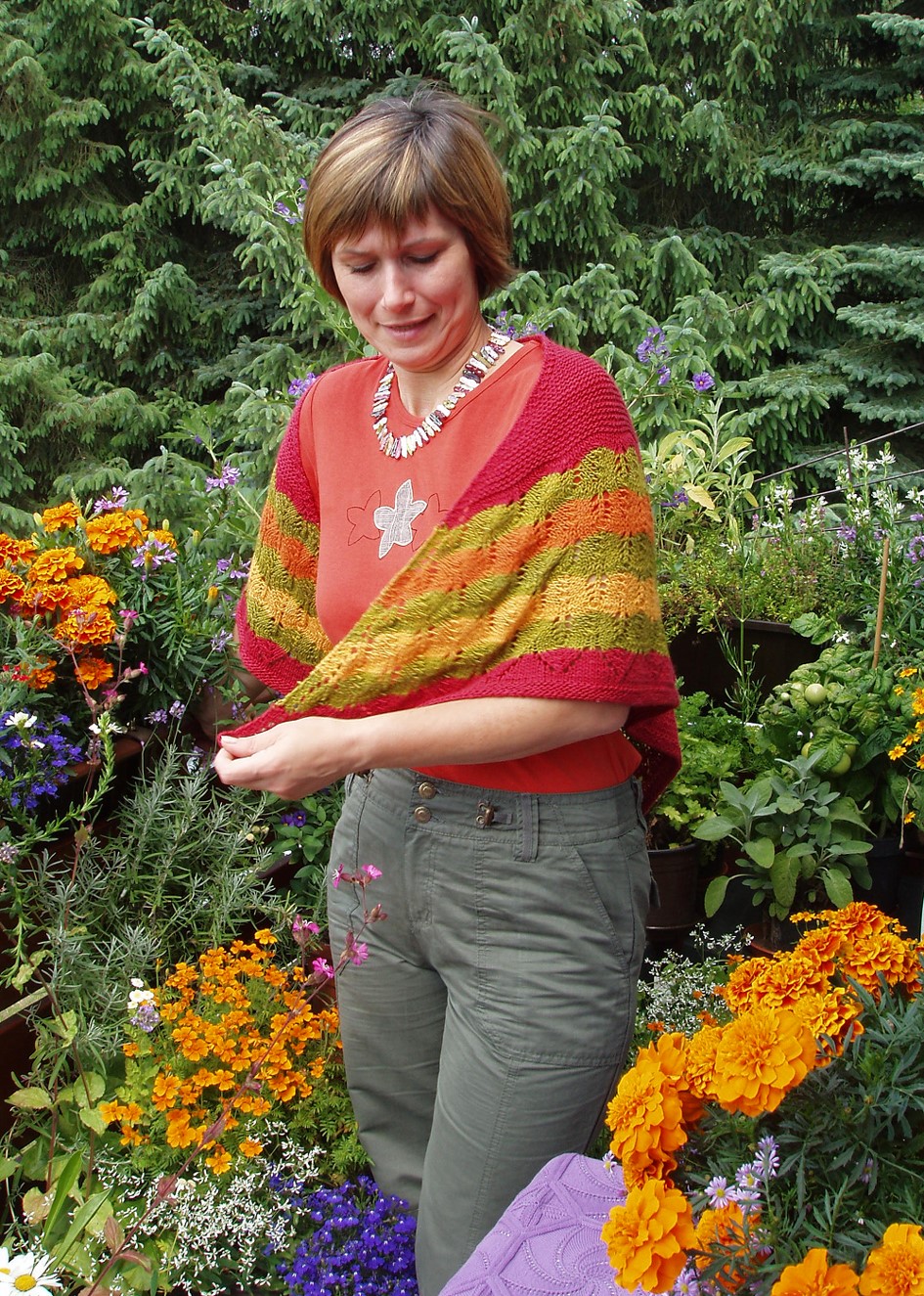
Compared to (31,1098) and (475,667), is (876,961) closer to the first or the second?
(475,667)

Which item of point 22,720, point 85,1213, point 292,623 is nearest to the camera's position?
point 292,623

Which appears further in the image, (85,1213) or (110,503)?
(110,503)

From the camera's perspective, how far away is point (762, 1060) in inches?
35.8

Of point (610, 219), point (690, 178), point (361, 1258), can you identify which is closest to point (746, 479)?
point (361, 1258)

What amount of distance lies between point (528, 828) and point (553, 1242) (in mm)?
426

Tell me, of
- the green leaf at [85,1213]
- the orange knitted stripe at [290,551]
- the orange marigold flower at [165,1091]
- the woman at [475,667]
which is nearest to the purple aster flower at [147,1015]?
the orange marigold flower at [165,1091]

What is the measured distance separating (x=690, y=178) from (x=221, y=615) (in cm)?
589

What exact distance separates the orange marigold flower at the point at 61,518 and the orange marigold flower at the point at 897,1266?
2.08 metres

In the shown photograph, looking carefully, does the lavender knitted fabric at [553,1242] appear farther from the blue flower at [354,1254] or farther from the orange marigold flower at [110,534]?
the orange marigold flower at [110,534]

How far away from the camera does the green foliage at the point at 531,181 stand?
6523 millimetres

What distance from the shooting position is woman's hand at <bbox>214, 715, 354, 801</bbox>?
1.20 meters

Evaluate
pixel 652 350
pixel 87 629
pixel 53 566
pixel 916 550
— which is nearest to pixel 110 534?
pixel 53 566

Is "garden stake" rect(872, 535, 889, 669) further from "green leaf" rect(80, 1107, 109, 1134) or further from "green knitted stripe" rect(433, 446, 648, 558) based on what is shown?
"green leaf" rect(80, 1107, 109, 1134)

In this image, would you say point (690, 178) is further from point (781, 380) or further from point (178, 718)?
point (178, 718)
